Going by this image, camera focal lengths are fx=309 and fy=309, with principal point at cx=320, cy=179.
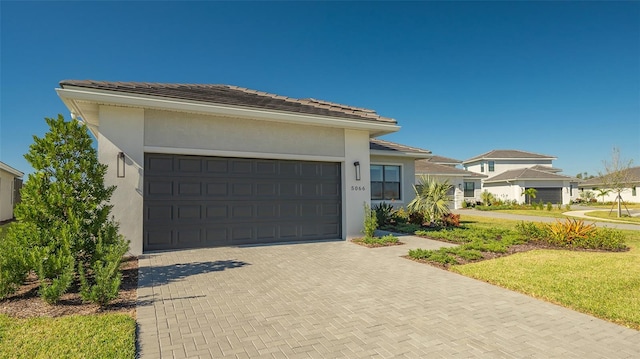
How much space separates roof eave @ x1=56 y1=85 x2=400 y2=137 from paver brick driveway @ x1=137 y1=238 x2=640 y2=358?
13.4 ft

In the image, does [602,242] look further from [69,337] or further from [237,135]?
[69,337]

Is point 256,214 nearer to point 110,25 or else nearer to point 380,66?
point 110,25

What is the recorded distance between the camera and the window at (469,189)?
35.0 metres

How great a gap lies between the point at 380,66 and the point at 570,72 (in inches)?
448

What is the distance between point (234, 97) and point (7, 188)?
17590 mm

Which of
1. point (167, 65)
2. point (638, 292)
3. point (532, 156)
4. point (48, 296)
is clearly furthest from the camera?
point (532, 156)

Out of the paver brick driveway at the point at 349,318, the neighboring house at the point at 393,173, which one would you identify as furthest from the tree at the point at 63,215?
the neighboring house at the point at 393,173

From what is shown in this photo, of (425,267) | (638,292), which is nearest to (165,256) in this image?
(425,267)

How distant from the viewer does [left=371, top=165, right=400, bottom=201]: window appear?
15.9 metres

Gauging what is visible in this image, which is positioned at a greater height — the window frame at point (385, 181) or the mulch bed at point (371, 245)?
the window frame at point (385, 181)

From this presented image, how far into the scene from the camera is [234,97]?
31.7ft

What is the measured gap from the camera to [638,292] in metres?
5.32

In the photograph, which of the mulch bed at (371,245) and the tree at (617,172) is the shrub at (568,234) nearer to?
the mulch bed at (371,245)

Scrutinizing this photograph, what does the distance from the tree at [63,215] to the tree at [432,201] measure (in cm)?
1125
